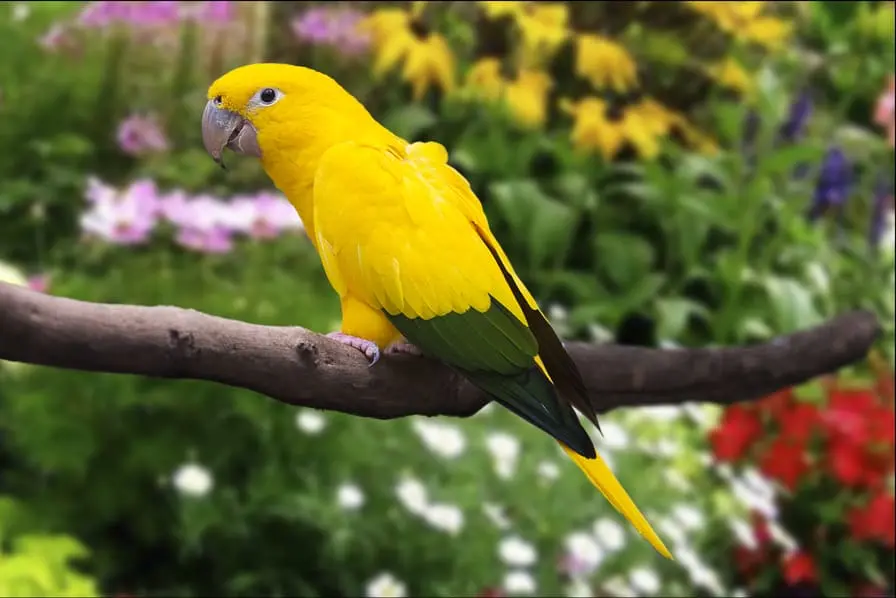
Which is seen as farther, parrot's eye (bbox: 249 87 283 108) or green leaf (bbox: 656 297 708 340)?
green leaf (bbox: 656 297 708 340)

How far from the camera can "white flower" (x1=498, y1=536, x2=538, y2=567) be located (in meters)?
0.74

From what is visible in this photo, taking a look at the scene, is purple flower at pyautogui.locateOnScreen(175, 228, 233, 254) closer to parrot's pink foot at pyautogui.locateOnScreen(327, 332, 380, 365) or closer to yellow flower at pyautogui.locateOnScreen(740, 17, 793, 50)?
parrot's pink foot at pyautogui.locateOnScreen(327, 332, 380, 365)

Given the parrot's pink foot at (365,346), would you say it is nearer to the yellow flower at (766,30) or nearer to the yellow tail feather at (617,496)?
the yellow tail feather at (617,496)

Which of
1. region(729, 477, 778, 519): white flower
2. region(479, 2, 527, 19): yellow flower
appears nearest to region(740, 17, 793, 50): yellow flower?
region(479, 2, 527, 19): yellow flower

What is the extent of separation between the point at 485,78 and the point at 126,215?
0.39m

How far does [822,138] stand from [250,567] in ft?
2.90

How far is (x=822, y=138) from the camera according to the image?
110 centimetres

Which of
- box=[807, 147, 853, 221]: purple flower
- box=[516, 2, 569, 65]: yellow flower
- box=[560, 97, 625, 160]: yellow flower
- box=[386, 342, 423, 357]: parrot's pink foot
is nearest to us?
box=[386, 342, 423, 357]: parrot's pink foot

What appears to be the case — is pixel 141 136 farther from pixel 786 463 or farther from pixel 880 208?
pixel 880 208

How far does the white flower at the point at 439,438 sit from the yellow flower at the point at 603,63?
42 cm

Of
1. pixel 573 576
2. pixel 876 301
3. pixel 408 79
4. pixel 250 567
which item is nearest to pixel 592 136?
pixel 408 79

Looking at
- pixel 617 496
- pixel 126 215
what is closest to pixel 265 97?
pixel 617 496

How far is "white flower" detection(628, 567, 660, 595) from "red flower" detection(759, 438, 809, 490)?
20 centimetres

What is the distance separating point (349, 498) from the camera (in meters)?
0.71
